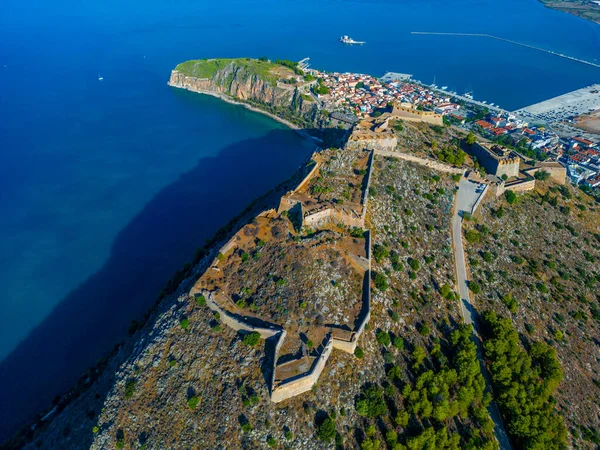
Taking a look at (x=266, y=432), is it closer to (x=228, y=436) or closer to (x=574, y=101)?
(x=228, y=436)

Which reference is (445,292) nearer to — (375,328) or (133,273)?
(375,328)

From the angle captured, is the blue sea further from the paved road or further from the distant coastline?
the paved road

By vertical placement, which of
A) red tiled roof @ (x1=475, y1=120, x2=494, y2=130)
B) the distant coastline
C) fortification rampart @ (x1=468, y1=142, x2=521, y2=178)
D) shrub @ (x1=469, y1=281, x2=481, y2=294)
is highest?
fortification rampart @ (x1=468, y1=142, x2=521, y2=178)

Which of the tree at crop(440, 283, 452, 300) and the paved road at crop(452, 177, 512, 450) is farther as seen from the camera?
the tree at crop(440, 283, 452, 300)

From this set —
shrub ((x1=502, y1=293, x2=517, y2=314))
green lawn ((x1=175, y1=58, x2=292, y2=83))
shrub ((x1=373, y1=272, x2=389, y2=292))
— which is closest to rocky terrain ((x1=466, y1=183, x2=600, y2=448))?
shrub ((x1=502, y1=293, x2=517, y2=314))

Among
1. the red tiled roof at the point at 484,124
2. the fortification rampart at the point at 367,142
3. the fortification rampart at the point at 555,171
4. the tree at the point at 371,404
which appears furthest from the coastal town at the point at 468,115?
the tree at the point at 371,404

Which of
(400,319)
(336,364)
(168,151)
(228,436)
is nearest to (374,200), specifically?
(400,319)

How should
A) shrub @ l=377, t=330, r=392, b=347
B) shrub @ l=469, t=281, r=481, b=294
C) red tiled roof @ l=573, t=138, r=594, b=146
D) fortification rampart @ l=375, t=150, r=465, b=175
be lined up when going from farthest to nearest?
red tiled roof @ l=573, t=138, r=594, b=146, fortification rampart @ l=375, t=150, r=465, b=175, shrub @ l=469, t=281, r=481, b=294, shrub @ l=377, t=330, r=392, b=347

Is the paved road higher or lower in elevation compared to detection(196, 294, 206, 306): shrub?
lower
